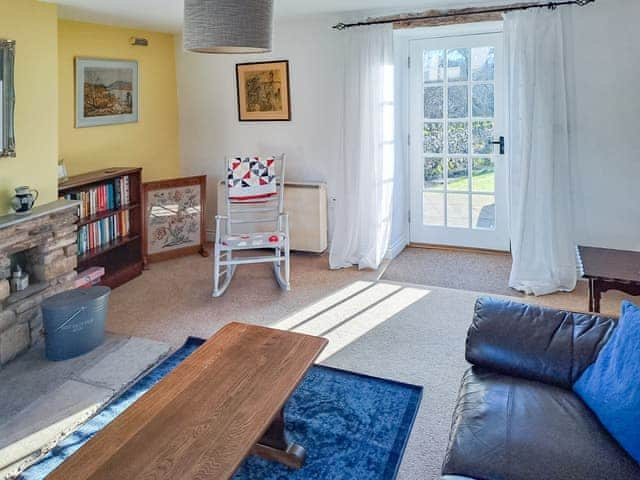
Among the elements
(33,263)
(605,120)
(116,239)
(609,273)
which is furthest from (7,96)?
(605,120)

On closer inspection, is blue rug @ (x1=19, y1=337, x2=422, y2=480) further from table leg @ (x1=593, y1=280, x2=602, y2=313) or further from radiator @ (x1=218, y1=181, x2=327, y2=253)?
radiator @ (x1=218, y1=181, x2=327, y2=253)

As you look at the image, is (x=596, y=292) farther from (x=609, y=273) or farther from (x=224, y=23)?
(x=224, y=23)

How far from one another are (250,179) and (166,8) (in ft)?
4.67

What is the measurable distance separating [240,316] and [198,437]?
195cm

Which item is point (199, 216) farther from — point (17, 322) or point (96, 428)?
point (96, 428)

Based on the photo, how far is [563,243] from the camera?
3.82m

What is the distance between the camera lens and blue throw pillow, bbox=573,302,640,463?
141 cm

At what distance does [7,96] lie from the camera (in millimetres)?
2961

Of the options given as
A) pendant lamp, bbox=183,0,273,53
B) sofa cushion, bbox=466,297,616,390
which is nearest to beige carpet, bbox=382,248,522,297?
sofa cushion, bbox=466,297,616,390

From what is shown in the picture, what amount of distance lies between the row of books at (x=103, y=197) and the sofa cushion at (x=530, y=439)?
3.29 metres

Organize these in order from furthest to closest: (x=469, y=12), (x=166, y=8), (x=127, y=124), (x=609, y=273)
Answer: (x=127, y=124) → (x=469, y=12) → (x=166, y=8) → (x=609, y=273)

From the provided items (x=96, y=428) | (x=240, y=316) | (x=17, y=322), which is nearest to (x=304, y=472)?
(x=96, y=428)

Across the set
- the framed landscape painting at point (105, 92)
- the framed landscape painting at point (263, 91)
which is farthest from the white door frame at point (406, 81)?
the framed landscape painting at point (105, 92)

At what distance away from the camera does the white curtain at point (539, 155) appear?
362 centimetres
